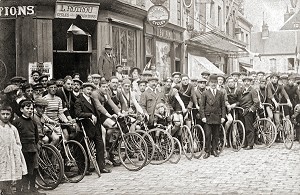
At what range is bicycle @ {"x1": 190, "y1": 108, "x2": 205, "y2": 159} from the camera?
11.2 metres

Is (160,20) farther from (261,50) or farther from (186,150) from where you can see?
(261,50)

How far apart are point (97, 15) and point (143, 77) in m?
3.86

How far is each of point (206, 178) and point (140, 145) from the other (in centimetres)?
161

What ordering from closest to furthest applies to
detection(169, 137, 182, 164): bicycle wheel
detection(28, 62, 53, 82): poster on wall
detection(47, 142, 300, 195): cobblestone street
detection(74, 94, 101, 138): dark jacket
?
detection(47, 142, 300, 195): cobblestone street < detection(74, 94, 101, 138): dark jacket < detection(169, 137, 182, 164): bicycle wheel < detection(28, 62, 53, 82): poster on wall

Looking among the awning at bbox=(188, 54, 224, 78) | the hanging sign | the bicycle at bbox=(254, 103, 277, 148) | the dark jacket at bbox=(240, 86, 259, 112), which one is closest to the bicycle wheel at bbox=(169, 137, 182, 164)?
the dark jacket at bbox=(240, 86, 259, 112)

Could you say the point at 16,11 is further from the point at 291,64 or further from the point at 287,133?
the point at 291,64

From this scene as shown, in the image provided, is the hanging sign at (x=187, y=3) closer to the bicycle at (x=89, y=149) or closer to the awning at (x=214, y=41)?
the awning at (x=214, y=41)

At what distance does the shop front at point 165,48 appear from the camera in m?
19.1

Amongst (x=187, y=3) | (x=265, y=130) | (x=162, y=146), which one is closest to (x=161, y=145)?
(x=162, y=146)

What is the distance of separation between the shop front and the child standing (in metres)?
10.7

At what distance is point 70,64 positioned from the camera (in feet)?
49.6

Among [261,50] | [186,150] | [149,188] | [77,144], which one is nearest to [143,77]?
[186,150]

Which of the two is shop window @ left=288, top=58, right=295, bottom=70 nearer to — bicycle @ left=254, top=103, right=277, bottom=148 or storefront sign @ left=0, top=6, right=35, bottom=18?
bicycle @ left=254, top=103, right=277, bottom=148

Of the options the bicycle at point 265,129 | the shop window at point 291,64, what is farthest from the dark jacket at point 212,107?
the shop window at point 291,64
